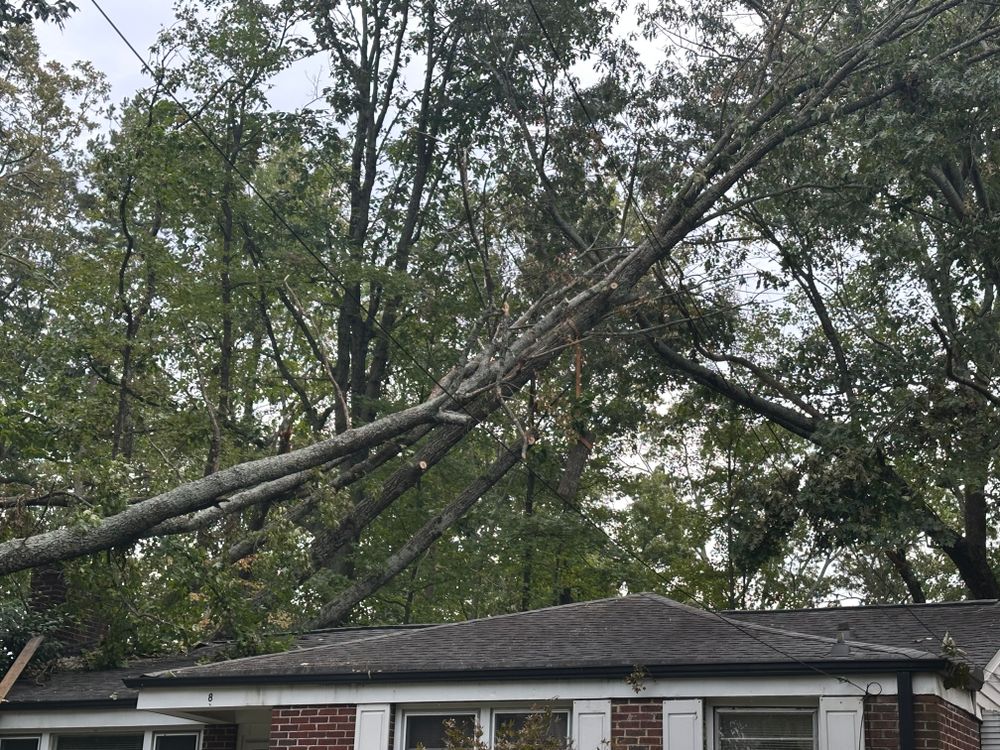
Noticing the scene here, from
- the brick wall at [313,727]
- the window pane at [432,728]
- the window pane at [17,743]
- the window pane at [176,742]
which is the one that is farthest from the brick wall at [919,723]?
the window pane at [17,743]

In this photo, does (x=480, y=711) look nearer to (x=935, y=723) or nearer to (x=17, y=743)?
(x=935, y=723)

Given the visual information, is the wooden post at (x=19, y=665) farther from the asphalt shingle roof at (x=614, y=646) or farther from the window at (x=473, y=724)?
the window at (x=473, y=724)

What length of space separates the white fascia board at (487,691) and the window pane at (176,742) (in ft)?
3.79

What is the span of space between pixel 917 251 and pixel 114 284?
14591 mm

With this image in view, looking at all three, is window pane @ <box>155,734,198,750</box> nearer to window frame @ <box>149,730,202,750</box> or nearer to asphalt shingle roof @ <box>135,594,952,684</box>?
A: window frame @ <box>149,730,202,750</box>

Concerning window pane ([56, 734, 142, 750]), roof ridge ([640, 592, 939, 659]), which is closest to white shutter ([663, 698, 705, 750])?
roof ridge ([640, 592, 939, 659])

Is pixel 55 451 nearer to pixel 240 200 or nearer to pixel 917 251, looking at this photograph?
pixel 240 200

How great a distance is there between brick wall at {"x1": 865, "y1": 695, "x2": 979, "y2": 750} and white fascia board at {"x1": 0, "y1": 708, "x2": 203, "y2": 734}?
713cm

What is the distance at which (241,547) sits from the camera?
62.3 feet

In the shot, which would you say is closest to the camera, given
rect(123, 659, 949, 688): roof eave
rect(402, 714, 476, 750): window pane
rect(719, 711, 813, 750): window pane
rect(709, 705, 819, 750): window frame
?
rect(123, 659, 949, 688): roof eave

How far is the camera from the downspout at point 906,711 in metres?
9.79

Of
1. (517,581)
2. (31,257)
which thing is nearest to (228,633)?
(517,581)

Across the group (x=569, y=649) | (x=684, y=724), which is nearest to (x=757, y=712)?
(x=684, y=724)

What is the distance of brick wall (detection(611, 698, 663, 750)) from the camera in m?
10.8
